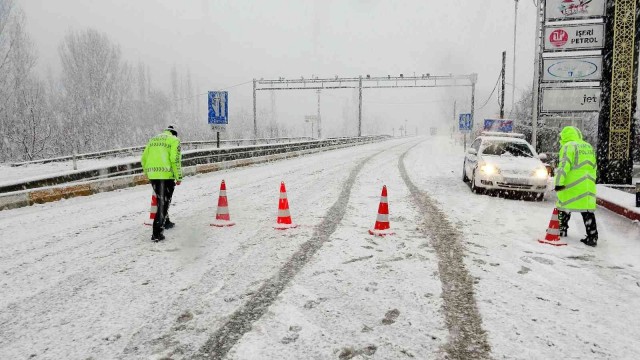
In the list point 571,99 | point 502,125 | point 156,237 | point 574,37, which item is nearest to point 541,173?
point 571,99

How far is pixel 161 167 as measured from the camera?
6160 mm

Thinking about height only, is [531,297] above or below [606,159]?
below

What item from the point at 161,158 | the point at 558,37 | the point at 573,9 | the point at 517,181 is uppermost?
the point at 573,9

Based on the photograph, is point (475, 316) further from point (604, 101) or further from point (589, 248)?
point (604, 101)

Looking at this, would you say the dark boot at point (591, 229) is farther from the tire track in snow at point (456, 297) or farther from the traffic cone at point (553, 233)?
the tire track in snow at point (456, 297)

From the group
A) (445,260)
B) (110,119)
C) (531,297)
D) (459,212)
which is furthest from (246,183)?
(110,119)

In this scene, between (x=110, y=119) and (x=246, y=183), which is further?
(x=110, y=119)

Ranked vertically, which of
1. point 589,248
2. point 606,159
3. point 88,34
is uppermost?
point 88,34

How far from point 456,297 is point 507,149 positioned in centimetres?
871

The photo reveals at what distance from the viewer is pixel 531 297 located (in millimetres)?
4082

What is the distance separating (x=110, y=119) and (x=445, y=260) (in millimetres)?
44509

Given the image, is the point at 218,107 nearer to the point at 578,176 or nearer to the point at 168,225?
the point at 168,225

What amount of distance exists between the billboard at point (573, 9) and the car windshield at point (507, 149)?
5.43m

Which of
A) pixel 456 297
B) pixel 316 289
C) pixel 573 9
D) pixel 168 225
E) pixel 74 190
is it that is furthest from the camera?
pixel 573 9
